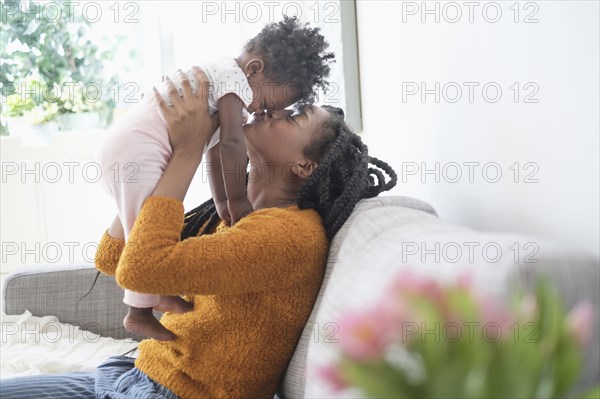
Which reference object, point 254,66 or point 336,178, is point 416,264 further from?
point 254,66

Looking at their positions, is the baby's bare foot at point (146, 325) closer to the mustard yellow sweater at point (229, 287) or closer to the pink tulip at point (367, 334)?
the mustard yellow sweater at point (229, 287)

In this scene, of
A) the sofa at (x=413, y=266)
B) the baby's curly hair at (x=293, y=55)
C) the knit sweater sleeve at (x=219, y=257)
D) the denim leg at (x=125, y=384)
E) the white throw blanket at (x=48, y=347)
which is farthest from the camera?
the white throw blanket at (x=48, y=347)

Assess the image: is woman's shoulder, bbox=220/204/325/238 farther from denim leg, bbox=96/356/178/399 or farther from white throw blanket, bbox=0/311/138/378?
white throw blanket, bbox=0/311/138/378

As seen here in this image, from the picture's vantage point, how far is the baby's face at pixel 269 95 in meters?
1.74

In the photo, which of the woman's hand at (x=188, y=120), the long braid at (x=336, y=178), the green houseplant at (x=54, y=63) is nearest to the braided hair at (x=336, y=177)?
the long braid at (x=336, y=178)

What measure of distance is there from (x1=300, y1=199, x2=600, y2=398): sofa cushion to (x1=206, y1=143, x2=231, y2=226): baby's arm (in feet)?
1.28

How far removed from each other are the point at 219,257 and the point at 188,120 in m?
0.45

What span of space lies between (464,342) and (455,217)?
48.8 inches

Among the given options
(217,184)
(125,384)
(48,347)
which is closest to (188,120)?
(217,184)

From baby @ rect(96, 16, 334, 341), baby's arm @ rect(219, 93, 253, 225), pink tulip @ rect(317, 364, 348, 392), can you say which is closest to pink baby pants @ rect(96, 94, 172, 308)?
baby @ rect(96, 16, 334, 341)

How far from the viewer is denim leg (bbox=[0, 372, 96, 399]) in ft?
4.74

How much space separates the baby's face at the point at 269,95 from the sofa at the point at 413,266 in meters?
0.42

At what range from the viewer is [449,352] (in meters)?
0.43

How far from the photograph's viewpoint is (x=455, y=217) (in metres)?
1.65
